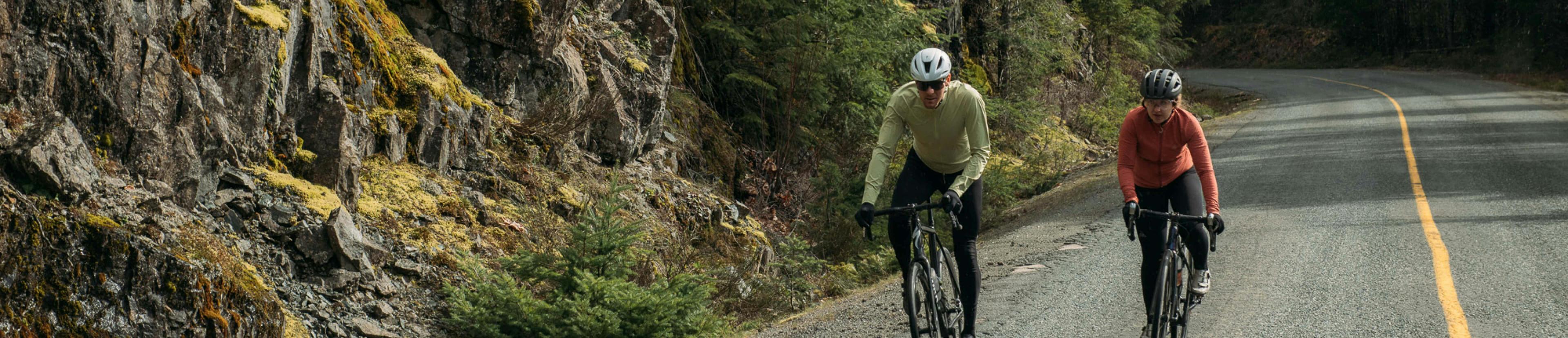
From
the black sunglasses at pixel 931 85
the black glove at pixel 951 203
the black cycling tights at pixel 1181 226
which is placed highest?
the black sunglasses at pixel 931 85

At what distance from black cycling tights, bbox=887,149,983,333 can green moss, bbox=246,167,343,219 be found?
11.4 ft

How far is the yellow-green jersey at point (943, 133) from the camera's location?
5.24 m

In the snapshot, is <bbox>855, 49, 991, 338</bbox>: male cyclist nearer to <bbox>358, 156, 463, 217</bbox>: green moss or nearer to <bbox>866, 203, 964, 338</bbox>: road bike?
<bbox>866, 203, 964, 338</bbox>: road bike

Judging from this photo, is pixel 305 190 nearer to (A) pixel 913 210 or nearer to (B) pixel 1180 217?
(A) pixel 913 210

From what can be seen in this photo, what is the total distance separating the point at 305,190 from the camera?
659 cm

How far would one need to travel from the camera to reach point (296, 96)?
7.02 meters

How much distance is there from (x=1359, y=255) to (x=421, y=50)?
24.9ft

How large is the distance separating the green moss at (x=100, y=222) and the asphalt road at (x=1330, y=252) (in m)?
3.92

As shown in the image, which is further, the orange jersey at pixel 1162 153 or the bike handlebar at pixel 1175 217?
the orange jersey at pixel 1162 153

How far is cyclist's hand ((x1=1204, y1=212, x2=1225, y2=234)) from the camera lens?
502cm

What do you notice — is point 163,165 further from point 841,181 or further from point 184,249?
point 841,181

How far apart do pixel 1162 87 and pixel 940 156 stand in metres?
1.12

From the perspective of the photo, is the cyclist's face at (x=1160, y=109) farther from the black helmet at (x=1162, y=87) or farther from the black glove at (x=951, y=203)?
the black glove at (x=951, y=203)

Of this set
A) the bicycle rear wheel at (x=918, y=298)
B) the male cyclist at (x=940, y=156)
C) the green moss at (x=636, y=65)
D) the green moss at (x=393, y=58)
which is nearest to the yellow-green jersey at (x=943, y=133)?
the male cyclist at (x=940, y=156)
